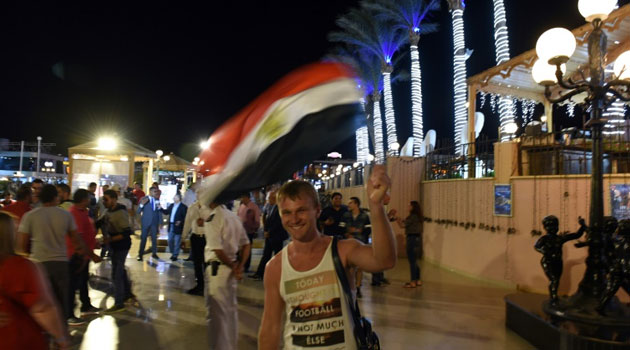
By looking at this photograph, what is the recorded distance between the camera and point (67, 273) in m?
5.18

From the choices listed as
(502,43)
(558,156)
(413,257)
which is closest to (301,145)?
(413,257)

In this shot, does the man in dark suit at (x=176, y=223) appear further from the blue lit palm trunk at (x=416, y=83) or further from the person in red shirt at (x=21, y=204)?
the blue lit palm trunk at (x=416, y=83)

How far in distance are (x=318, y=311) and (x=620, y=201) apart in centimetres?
751

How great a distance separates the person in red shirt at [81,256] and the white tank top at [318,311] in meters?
4.58

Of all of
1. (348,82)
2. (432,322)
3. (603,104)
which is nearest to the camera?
(348,82)

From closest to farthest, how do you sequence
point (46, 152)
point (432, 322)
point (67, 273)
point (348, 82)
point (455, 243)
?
point (348, 82)
point (67, 273)
point (432, 322)
point (455, 243)
point (46, 152)

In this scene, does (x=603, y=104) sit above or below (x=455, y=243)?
above

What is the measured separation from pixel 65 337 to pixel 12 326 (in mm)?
302

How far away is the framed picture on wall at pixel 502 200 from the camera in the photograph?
8844mm

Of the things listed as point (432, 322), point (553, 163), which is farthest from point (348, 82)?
point (553, 163)

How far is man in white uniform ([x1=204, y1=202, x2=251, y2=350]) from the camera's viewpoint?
4633 mm

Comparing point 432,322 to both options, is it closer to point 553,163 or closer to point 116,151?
point 553,163

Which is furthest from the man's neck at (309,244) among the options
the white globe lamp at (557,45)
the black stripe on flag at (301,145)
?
the white globe lamp at (557,45)

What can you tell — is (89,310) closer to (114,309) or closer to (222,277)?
(114,309)
